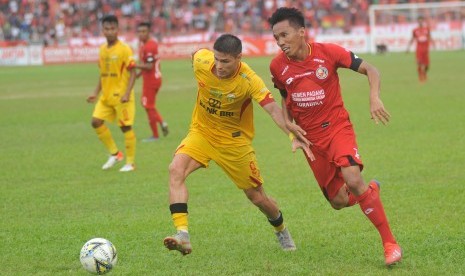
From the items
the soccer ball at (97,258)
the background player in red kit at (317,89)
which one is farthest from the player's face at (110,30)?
the soccer ball at (97,258)

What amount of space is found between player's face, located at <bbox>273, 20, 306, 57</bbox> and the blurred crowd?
44062 millimetres

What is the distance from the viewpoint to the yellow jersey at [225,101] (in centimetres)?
830

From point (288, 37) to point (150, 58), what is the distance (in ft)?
36.7

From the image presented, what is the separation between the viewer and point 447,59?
42094 mm

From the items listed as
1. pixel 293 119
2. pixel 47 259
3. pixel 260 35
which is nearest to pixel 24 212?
pixel 47 259

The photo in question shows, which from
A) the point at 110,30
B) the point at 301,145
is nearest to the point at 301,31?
the point at 301,145

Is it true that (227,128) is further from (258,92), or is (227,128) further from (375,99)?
(375,99)

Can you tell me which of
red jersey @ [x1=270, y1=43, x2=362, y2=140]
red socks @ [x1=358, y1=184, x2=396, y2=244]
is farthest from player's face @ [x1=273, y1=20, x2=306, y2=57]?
red socks @ [x1=358, y1=184, x2=396, y2=244]

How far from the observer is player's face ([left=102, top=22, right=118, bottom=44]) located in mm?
14414

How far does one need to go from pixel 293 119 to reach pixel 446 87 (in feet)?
68.0

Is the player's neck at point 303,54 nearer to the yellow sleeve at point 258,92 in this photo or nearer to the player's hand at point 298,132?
the yellow sleeve at point 258,92

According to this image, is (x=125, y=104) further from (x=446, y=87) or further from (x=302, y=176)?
(x=446, y=87)

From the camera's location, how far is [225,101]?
8414 millimetres

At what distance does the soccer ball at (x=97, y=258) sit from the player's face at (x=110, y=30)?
7.46m
